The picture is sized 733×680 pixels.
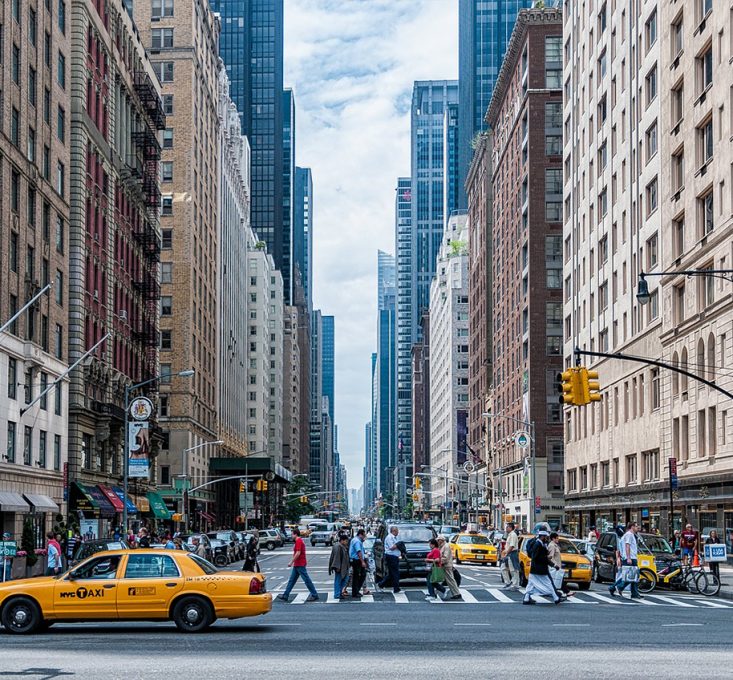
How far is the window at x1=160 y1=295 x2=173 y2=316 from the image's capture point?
104 metres

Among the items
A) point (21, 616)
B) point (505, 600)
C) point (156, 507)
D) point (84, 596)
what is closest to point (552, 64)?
point (156, 507)

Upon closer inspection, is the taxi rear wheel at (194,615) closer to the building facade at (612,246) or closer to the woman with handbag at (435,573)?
→ the woman with handbag at (435,573)

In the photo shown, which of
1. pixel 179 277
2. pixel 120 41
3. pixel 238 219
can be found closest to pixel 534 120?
pixel 179 277

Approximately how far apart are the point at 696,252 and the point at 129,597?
3838 centimetres

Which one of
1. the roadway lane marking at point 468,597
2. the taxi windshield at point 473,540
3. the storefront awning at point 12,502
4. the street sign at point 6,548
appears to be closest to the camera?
the roadway lane marking at point 468,597

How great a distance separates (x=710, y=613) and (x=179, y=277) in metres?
82.1

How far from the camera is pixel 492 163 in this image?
139 m

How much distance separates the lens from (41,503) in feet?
182

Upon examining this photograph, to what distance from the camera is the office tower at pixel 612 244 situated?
65.0 metres

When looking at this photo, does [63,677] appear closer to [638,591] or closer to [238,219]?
[638,591]

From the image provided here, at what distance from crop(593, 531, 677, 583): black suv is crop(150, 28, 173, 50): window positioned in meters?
78.0

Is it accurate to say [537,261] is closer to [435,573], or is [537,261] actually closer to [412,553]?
[412,553]

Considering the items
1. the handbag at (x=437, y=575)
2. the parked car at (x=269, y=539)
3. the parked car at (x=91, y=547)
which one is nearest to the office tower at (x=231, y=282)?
the parked car at (x=269, y=539)

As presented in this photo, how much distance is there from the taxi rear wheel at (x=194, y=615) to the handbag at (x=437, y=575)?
11.1 meters
